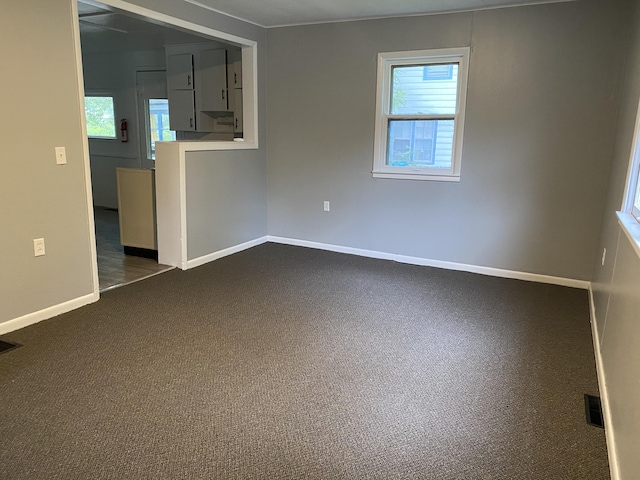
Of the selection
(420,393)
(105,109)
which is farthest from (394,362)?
(105,109)

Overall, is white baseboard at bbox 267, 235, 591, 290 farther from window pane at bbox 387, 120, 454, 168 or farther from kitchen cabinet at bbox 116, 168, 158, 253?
kitchen cabinet at bbox 116, 168, 158, 253

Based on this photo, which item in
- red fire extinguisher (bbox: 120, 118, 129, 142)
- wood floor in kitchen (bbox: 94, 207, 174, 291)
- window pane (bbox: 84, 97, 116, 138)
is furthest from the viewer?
window pane (bbox: 84, 97, 116, 138)

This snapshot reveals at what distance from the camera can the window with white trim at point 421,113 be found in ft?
14.5

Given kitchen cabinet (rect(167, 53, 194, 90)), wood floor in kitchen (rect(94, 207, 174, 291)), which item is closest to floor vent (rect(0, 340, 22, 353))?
wood floor in kitchen (rect(94, 207, 174, 291))

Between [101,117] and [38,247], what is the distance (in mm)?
5087

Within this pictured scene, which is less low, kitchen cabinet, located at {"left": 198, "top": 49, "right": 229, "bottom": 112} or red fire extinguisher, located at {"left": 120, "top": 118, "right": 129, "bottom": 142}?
kitchen cabinet, located at {"left": 198, "top": 49, "right": 229, "bottom": 112}

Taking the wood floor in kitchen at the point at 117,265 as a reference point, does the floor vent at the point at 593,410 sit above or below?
below

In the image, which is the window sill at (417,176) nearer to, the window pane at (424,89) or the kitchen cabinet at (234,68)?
the window pane at (424,89)

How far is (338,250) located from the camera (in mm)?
5297

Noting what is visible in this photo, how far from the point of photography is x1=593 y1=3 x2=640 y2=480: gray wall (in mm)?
1725

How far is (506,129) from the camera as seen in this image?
423cm

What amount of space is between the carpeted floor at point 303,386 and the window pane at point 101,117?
4.48 m

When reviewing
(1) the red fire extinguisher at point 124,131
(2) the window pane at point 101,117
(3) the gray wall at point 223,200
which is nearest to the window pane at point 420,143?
(3) the gray wall at point 223,200

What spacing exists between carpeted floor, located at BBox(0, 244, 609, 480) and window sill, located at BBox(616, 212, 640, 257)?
33.9 inches
